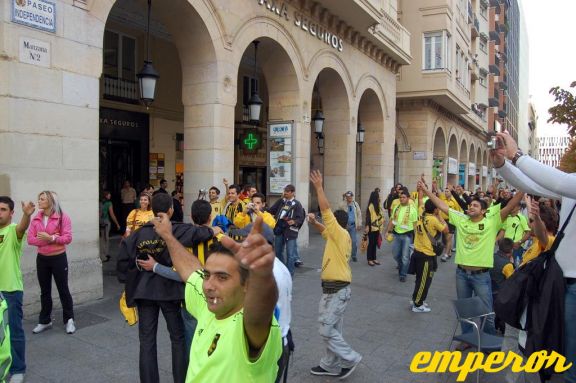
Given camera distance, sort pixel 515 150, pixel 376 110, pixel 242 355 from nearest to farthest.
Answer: pixel 242 355
pixel 515 150
pixel 376 110

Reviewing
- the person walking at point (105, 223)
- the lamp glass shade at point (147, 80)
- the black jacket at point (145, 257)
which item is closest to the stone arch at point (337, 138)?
the person walking at point (105, 223)

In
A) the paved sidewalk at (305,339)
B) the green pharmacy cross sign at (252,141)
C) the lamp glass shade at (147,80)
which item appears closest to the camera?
the paved sidewalk at (305,339)

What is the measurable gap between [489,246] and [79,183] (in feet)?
19.8

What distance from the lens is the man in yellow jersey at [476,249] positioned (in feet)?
17.7

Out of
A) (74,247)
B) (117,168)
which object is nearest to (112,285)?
(74,247)

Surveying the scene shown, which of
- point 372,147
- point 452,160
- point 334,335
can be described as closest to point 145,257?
point 334,335

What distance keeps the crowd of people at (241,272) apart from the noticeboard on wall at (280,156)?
4097 millimetres

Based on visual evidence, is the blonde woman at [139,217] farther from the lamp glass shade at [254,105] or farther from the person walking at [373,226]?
the person walking at [373,226]

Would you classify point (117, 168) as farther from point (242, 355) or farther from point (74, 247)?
point (242, 355)

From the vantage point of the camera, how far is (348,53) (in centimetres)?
1537

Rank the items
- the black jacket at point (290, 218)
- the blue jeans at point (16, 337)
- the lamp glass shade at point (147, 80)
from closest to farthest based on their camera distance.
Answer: the blue jeans at point (16, 337), the lamp glass shade at point (147, 80), the black jacket at point (290, 218)

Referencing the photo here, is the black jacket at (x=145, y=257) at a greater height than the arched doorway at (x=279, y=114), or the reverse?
the arched doorway at (x=279, y=114)

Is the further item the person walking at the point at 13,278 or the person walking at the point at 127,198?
the person walking at the point at 127,198

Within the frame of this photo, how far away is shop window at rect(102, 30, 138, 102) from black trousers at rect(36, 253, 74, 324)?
7.96 m
